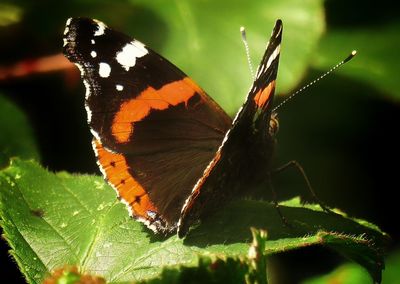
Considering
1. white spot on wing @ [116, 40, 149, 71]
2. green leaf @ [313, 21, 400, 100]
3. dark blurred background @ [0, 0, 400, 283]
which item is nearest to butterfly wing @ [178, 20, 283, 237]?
white spot on wing @ [116, 40, 149, 71]

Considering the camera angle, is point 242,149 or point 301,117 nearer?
point 242,149

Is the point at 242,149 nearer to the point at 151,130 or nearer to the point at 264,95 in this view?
the point at 264,95

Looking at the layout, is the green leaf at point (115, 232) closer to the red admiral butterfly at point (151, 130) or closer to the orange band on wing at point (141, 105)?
the red admiral butterfly at point (151, 130)

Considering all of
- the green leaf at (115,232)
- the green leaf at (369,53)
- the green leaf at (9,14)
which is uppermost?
the green leaf at (9,14)

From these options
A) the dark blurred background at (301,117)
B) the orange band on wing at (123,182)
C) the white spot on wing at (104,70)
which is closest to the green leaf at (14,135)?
the dark blurred background at (301,117)

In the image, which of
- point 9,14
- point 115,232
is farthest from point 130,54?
point 9,14

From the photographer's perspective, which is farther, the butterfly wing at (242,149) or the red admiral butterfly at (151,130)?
the red admiral butterfly at (151,130)
